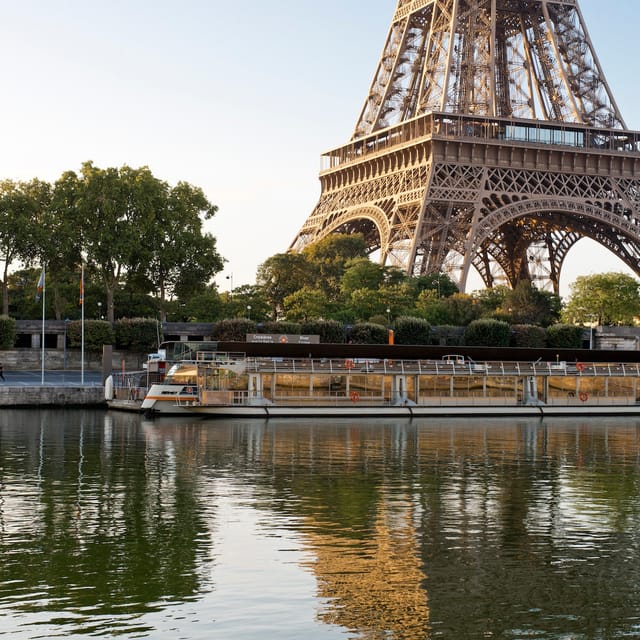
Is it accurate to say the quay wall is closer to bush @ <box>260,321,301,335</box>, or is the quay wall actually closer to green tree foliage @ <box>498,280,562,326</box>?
bush @ <box>260,321,301,335</box>

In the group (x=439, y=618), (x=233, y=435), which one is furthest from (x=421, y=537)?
(x=233, y=435)

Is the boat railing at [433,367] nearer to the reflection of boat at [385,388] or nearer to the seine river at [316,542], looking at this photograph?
the reflection of boat at [385,388]

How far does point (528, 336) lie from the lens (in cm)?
7931

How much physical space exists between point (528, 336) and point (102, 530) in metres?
63.0

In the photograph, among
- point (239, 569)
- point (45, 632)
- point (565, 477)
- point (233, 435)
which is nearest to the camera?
point (45, 632)

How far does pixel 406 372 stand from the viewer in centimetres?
5103

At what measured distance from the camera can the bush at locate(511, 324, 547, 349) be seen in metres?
79.2

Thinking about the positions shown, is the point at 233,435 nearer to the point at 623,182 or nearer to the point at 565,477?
the point at 565,477

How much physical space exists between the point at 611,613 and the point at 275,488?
1181 cm

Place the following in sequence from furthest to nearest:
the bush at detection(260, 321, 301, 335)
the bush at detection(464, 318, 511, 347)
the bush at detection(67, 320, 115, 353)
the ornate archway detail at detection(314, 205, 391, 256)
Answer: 1. the ornate archway detail at detection(314, 205, 391, 256)
2. the bush at detection(464, 318, 511, 347)
3. the bush at detection(260, 321, 301, 335)
4. the bush at detection(67, 320, 115, 353)

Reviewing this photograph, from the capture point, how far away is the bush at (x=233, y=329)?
2921 inches

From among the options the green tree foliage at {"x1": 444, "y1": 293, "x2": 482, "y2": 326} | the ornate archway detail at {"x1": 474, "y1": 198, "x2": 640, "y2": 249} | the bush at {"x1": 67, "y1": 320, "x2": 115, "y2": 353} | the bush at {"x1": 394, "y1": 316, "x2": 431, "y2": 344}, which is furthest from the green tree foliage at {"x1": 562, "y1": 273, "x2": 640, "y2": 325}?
the bush at {"x1": 67, "y1": 320, "x2": 115, "y2": 353}

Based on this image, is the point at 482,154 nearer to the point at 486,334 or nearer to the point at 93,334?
the point at 486,334

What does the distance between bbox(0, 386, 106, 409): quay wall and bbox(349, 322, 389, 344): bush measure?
2466cm
